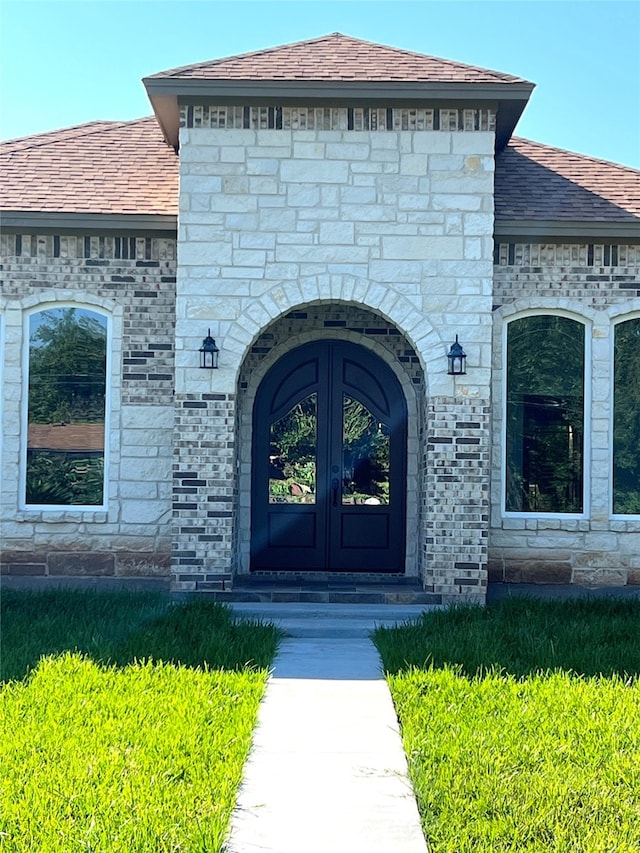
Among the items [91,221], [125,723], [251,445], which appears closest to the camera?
[125,723]

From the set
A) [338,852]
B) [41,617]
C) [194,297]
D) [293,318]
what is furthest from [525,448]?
[338,852]

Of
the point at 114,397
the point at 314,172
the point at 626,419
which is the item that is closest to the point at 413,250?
the point at 314,172

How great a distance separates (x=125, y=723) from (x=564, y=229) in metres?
6.96

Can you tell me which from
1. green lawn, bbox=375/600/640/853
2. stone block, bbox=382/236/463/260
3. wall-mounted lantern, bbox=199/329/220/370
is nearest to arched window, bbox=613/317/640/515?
green lawn, bbox=375/600/640/853

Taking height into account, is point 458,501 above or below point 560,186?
below

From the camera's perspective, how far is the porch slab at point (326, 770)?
→ 13.3 feet

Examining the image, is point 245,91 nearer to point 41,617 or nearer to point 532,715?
point 41,617

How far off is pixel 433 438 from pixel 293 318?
241cm

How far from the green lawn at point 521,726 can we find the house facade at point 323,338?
1.62 metres

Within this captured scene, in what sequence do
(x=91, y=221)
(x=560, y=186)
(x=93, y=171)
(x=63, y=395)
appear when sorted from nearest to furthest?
(x=91, y=221), (x=63, y=395), (x=560, y=186), (x=93, y=171)

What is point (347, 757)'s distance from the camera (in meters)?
5.08

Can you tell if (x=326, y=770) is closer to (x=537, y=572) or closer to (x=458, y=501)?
(x=458, y=501)

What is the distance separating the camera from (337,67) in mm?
9266

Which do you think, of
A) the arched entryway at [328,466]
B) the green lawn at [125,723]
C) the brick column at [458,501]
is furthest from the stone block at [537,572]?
the green lawn at [125,723]
